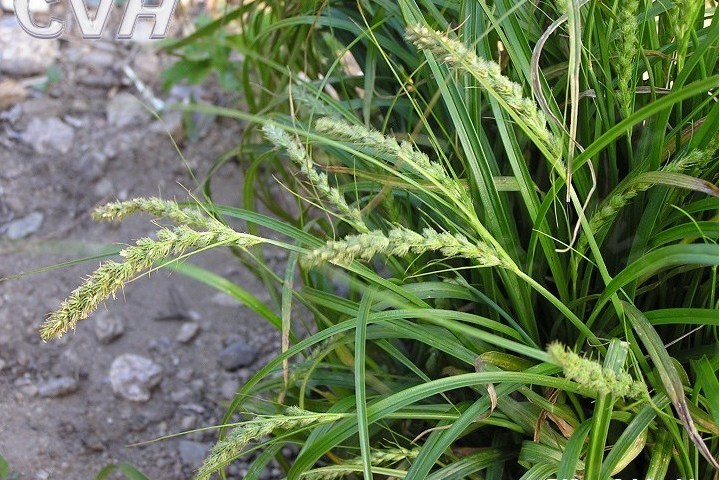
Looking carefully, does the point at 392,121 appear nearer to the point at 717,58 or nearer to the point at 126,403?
the point at 717,58

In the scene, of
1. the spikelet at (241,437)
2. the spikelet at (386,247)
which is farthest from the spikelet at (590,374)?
the spikelet at (241,437)

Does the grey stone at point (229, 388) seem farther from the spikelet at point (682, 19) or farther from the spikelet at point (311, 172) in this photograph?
the spikelet at point (682, 19)

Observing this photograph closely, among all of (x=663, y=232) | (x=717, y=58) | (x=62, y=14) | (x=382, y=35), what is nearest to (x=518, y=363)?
(x=663, y=232)

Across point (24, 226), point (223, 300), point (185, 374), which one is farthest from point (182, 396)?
point (24, 226)

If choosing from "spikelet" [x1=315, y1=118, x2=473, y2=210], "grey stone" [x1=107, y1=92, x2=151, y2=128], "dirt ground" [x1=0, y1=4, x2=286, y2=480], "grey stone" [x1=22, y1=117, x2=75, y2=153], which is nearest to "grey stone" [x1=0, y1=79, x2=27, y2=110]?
"dirt ground" [x1=0, y1=4, x2=286, y2=480]

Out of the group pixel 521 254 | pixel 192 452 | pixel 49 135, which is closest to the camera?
pixel 521 254

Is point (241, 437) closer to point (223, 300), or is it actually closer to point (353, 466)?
point (353, 466)
